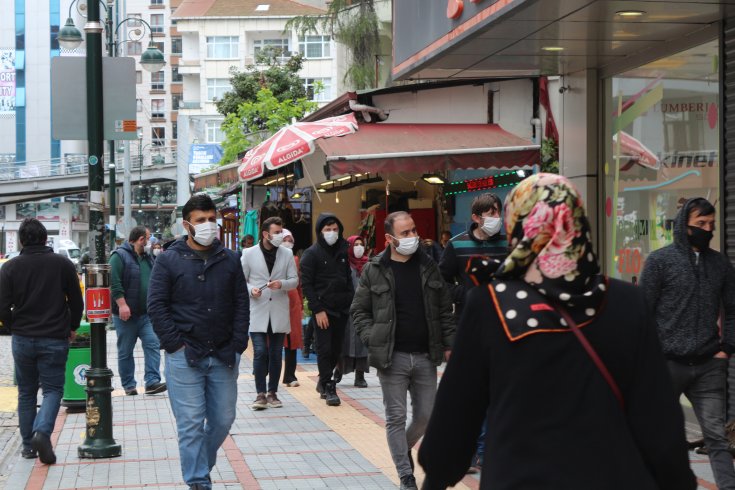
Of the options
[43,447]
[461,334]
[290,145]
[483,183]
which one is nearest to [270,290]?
[290,145]

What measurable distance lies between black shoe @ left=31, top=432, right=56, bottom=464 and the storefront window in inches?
214

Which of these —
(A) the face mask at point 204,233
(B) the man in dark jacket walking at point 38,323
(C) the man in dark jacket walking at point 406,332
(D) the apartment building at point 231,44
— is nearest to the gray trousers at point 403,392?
(C) the man in dark jacket walking at point 406,332

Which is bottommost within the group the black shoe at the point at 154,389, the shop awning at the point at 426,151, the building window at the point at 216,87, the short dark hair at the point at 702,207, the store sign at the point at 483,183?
the black shoe at the point at 154,389

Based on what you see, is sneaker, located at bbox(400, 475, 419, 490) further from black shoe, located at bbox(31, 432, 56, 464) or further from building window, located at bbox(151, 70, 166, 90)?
building window, located at bbox(151, 70, 166, 90)

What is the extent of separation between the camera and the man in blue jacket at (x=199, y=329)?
21.9ft

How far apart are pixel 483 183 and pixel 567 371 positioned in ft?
42.2

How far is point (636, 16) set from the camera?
27.9 ft

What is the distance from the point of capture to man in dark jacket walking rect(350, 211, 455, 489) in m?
7.02

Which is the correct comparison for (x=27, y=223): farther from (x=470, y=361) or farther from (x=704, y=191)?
(x=470, y=361)

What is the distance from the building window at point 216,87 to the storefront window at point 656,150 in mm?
64383

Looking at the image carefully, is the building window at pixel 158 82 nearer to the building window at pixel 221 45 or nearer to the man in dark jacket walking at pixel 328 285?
the building window at pixel 221 45

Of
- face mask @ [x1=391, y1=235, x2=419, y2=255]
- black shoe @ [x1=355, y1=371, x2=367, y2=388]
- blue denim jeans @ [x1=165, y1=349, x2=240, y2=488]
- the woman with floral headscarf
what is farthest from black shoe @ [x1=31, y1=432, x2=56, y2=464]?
the woman with floral headscarf

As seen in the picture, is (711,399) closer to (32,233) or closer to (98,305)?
(98,305)

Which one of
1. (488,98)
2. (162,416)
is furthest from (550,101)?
(162,416)
